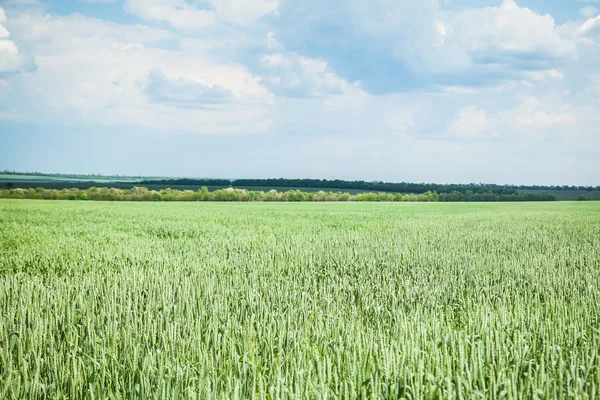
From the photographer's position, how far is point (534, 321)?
5246mm

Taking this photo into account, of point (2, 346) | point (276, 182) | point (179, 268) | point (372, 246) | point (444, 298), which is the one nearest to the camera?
point (2, 346)

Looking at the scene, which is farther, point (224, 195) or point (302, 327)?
point (224, 195)

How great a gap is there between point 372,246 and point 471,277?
398 cm

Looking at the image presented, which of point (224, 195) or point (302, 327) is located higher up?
point (302, 327)

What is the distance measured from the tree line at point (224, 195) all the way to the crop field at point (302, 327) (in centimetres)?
6575

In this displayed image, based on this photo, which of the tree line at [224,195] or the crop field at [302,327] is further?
the tree line at [224,195]

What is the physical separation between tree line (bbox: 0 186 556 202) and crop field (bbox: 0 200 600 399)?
65753 millimetres

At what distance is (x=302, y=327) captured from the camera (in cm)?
484

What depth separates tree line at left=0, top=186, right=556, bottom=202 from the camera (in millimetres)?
70750

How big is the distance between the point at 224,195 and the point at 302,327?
7307cm

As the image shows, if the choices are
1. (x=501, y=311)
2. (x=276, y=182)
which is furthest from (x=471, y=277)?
(x=276, y=182)

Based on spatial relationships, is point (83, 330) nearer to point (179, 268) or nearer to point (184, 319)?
point (184, 319)

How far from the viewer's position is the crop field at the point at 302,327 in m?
3.58

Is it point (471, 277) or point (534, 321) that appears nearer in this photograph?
point (534, 321)
